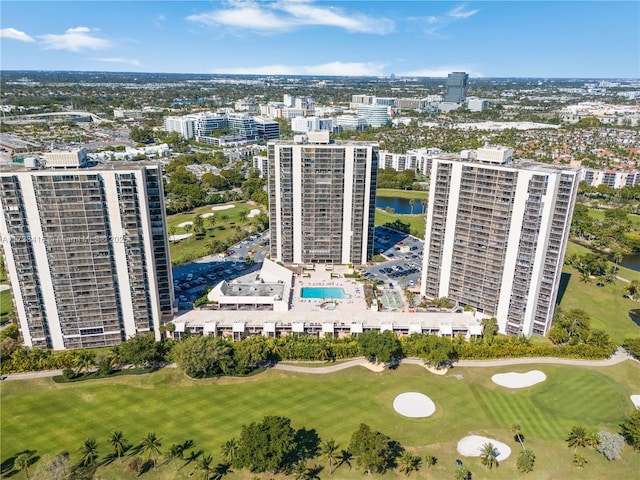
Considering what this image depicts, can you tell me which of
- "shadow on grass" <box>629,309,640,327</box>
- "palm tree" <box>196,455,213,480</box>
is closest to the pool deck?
"palm tree" <box>196,455,213,480</box>

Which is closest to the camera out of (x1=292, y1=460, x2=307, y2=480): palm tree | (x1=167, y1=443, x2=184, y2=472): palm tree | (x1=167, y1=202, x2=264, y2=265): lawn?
(x1=292, y1=460, x2=307, y2=480): palm tree

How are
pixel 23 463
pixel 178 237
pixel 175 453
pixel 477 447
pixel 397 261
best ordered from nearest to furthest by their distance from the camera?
pixel 23 463 < pixel 175 453 < pixel 477 447 < pixel 397 261 < pixel 178 237

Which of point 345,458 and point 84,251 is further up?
point 84,251

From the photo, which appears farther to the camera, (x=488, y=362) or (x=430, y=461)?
(x=488, y=362)

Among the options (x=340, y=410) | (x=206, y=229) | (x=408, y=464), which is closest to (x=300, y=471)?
(x=408, y=464)

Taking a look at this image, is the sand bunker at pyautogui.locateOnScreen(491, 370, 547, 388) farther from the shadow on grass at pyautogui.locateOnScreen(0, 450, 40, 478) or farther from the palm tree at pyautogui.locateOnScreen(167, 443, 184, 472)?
the shadow on grass at pyautogui.locateOnScreen(0, 450, 40, 478)

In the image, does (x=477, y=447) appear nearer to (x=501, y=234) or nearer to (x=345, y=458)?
(x=345, y=458)
